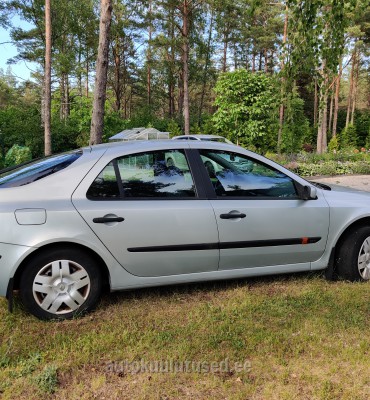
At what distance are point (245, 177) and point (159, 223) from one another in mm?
1001

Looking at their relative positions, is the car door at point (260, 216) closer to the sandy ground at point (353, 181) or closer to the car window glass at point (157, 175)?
the car window glass at point (157, 175)

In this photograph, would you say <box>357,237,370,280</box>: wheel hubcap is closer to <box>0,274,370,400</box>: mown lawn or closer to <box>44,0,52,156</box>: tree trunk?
<box>0,274,370,400</box>: mown lawn

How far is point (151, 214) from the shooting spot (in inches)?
127

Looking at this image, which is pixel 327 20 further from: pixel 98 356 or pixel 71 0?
pixel 71 0

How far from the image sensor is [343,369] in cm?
254

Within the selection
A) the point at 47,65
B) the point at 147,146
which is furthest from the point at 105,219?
the point at 47,65

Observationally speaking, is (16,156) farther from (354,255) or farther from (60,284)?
(354,255)

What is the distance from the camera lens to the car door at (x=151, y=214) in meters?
3.15

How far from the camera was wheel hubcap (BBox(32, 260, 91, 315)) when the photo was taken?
3012 millimetres

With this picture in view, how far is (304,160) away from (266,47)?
76.5 ft

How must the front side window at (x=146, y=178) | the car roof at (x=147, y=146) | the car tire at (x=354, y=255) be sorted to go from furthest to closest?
the car tire at (x=354, y=255) → the car roof at (x=147, y=146) → the front side window at (x=146, y=178)

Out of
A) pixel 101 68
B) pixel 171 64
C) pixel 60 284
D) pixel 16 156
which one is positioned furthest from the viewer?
pixel 171 64

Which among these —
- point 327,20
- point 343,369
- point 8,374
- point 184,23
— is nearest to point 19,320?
point 8,374

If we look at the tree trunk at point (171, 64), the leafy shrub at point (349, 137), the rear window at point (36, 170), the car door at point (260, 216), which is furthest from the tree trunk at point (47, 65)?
the leafy shrub at point (349, 137)
